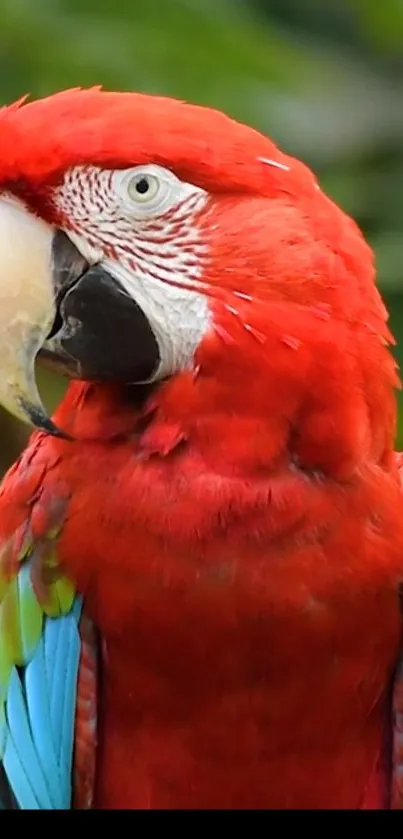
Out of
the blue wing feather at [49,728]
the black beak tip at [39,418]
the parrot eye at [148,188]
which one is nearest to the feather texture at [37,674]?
the blue wing feather at [49,728]

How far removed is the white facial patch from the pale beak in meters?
0.03

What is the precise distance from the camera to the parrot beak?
0.99 m

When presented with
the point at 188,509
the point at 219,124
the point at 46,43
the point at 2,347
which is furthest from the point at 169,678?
the point at 46,43

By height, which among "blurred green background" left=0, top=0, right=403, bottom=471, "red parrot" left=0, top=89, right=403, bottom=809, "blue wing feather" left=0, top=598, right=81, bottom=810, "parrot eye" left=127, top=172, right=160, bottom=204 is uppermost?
"blurred green background" left=0, top=0, right=403, bottom=471

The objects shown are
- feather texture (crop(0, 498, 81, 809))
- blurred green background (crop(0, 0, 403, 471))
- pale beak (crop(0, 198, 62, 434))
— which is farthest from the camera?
blurred green background (crop(0, 0, 403, 471))

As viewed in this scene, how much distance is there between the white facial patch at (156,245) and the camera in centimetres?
100

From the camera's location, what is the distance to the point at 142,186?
1.00m

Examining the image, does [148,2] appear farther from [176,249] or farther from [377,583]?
[377,583]

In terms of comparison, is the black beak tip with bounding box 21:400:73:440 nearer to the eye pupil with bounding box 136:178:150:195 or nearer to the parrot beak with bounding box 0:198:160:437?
the parrot beak with bounding box 0:198:160:437

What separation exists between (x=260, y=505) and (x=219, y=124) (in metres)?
0.29

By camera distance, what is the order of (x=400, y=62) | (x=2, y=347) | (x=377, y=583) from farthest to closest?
(x=400, y=62) < (x=377, y=583) < (x=2, y=347)

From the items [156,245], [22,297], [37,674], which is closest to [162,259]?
[156,245]

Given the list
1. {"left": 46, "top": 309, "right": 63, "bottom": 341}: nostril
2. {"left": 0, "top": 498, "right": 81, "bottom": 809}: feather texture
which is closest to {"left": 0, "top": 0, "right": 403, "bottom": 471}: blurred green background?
{"left": 0, "top": 498, "right": 81, "bottom": 809}: feather texture

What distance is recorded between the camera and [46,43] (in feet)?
4.69
